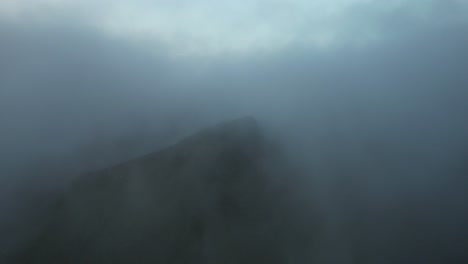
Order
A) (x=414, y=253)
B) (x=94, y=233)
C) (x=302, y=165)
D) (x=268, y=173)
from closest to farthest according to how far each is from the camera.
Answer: (x=414, y=253) → (x=94, y=233) → (x=268, y=173) → (x=302, y=165)

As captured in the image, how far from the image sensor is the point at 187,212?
Result: 95.6 metres

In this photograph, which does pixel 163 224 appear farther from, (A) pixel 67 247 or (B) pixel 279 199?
(B) pixel 279 199

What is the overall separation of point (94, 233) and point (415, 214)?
2464 inches

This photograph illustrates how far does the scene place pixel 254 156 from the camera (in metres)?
112

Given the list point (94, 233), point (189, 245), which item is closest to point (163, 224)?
point (189, 245)

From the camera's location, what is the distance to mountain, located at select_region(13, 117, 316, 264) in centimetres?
8700

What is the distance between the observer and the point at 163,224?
92000 mm

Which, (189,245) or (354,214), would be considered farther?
(354,214)

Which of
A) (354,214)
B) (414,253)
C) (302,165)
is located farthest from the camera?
(302,165)

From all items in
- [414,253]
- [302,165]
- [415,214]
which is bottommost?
[414,253]

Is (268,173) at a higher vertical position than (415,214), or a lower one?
higher

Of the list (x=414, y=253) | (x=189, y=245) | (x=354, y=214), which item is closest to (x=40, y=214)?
(x=189, y=245)

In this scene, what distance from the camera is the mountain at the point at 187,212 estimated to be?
285 feet

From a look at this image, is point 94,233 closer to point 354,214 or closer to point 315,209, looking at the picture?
point 315,209
